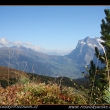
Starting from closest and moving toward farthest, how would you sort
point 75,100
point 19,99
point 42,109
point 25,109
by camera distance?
point 42,109 → point 25,109 → point 19,99 → point 75,100

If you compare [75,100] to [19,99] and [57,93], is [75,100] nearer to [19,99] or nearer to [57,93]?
[57,93]

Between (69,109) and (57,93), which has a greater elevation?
(69,109)

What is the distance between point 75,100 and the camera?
502 centimetres

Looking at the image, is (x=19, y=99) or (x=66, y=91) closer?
(x=19, y=99)
